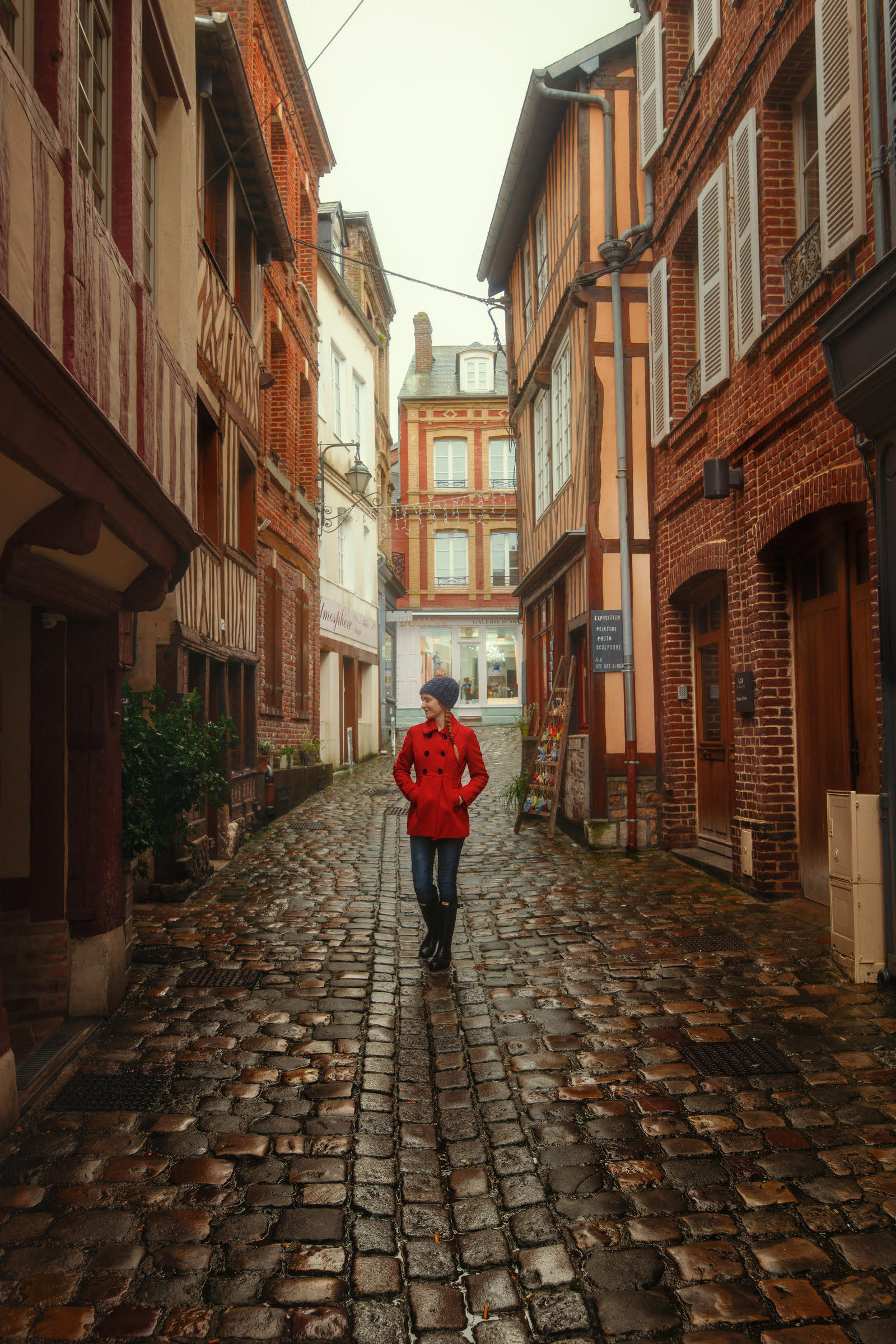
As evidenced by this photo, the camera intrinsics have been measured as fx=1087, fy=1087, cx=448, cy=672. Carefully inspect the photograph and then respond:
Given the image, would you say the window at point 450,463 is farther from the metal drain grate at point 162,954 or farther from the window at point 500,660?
the metal drain grate at point 162,954

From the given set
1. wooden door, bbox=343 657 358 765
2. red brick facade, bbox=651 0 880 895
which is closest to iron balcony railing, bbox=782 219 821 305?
red brick facade, bbox=651 0 880 895

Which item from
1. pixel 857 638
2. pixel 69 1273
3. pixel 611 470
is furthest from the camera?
pixel 611 470

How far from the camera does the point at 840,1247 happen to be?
2738 millimetres

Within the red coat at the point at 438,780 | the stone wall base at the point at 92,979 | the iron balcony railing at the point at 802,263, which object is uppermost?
the iron balcony railing at the point at 802,263

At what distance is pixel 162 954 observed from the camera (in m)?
5.97

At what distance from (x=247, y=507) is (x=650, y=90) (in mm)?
5797

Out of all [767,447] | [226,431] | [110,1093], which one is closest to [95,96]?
[110,1093]

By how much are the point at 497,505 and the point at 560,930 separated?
2919 centimetres

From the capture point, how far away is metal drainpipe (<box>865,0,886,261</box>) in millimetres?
5289

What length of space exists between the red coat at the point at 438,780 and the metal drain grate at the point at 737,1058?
178 centimetres

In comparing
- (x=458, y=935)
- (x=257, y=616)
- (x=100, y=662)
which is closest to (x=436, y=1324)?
(x=100, y=662)

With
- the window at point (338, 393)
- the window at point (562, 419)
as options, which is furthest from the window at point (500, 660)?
the window at point (562, 419)

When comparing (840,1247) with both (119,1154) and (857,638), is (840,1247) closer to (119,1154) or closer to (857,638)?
(119,1154)

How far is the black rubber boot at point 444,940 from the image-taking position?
5641 millimetres
